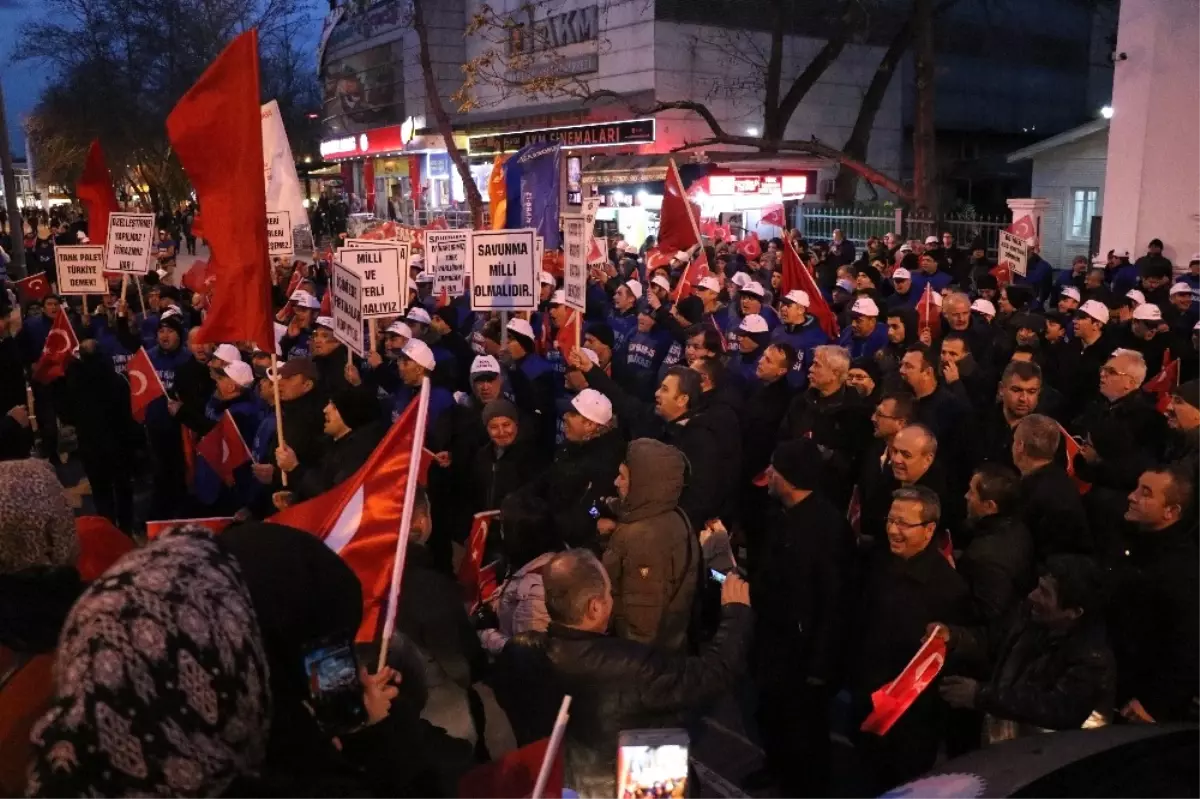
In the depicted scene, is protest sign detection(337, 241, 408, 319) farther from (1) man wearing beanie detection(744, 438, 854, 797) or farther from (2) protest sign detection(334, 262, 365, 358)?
(1) man wearing beanie detection(744, 438, 854, 797)

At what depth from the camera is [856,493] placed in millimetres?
5762

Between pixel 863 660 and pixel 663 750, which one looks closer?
pixel 663 750

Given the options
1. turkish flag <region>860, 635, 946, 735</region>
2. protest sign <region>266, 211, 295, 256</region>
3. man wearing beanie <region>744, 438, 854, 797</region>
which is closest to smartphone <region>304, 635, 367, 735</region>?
turkish flag <region>860, 635, 946, 735</region>

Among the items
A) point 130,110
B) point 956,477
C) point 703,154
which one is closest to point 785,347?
point 956,477

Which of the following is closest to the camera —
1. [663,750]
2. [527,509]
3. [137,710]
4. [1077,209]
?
[137,710]

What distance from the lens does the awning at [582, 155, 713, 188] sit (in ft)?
84.6

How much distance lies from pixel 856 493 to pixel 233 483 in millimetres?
4023

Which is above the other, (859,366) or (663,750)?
(859,366)

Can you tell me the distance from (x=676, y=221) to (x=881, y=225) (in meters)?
11.5

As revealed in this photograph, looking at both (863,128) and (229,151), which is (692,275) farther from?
(863,128)

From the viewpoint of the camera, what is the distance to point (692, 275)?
12500 millimetres

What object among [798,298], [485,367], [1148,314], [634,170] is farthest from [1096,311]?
[634,170]

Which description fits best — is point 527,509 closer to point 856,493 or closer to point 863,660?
point 863,660

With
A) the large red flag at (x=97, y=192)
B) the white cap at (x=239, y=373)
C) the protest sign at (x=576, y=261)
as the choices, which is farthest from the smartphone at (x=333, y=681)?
the large red flag at (x=97, y=192)
